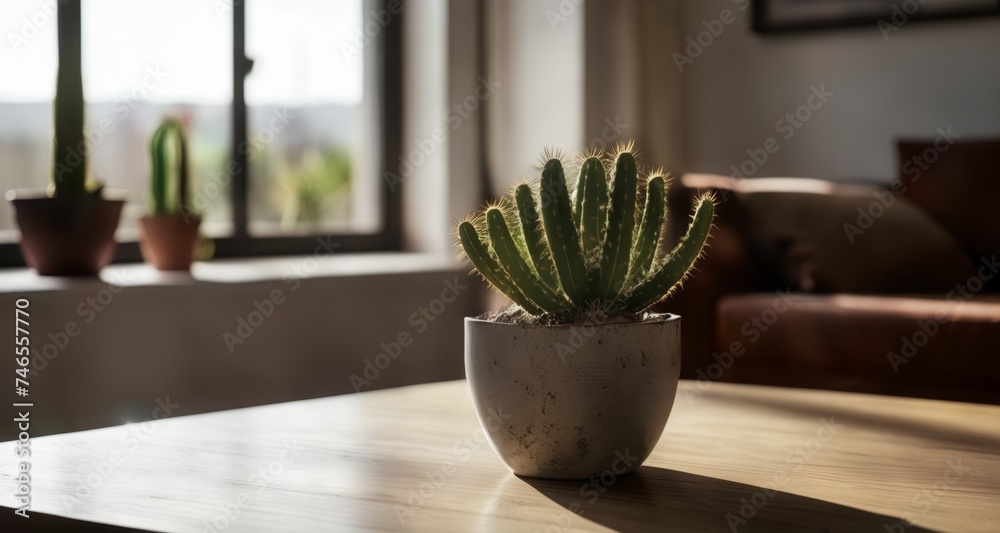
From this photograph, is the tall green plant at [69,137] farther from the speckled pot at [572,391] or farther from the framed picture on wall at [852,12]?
the framed picture on wall at [852,12]

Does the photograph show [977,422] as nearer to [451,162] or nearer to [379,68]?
[451,162]

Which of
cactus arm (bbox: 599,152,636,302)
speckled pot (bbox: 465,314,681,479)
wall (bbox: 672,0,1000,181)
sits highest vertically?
wall (bbox: 672,0,1000,181)

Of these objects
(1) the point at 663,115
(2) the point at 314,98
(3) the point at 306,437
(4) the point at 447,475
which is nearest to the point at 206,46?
(2) the point at 314,98

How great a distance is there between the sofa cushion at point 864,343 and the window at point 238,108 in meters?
1.39

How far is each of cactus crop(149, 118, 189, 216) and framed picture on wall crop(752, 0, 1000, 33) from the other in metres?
2.06

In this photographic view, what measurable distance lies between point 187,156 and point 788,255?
1.54 meters

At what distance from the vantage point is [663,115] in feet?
12.2

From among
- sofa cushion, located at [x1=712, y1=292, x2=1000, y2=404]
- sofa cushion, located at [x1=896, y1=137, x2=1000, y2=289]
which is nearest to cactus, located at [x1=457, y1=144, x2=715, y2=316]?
sofa cushion, located at [x1=712, y1=292, x2=1000, y2=404]

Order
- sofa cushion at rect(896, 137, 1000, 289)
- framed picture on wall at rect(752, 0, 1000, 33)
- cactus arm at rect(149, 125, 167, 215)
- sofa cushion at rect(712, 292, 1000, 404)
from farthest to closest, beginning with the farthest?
framed picture on wall at rect(752, 0, 1000, 33) → sofa cushion at rect(896, 137, 1000, 289) → cactus arm at rect(149, 125, 167, 215) → sofa cushion at rect(712, 292, 1000, 404)

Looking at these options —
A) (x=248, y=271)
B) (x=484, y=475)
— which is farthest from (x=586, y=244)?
(x=248, y=271)

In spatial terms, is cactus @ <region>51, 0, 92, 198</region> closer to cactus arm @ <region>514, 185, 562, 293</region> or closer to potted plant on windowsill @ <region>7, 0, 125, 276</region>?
potted plant on windowsill @ <region>7, 0, 125, 276</region>

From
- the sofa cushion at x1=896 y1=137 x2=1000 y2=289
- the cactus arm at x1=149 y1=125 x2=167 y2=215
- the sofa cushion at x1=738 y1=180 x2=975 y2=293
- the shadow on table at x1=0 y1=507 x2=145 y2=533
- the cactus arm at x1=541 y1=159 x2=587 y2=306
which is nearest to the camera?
the shadow on table at x1=0 y1=507 x2=145 y2=533

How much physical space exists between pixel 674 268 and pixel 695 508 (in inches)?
8.2

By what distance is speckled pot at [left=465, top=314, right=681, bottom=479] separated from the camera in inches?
34.9
